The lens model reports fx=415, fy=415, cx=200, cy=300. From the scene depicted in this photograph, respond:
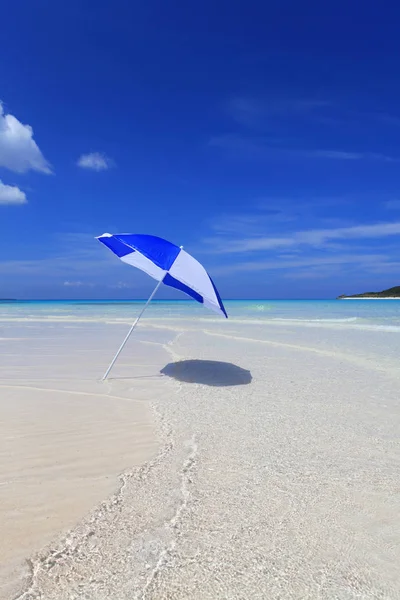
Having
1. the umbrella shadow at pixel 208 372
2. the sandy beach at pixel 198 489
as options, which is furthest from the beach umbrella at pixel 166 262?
the sandy beach at pixel 198 489

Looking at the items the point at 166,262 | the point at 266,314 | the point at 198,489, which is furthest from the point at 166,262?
the point at 266,314

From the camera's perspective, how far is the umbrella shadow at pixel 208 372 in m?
7.98

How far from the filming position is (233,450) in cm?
442

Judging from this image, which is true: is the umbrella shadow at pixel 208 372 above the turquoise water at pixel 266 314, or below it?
below

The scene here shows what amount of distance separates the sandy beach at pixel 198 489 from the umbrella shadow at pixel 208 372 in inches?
5.5

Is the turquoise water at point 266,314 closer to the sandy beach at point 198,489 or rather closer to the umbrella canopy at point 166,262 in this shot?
the umbrella canopy at point 166,262

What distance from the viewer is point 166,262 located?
23.9 ft

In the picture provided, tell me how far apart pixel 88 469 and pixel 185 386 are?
370 centimetres

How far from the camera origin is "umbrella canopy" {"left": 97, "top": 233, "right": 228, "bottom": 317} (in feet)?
23.5

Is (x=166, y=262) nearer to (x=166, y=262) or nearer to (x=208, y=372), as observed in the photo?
(x=166, y=262)

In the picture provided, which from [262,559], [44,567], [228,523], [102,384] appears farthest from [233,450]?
[102,384]

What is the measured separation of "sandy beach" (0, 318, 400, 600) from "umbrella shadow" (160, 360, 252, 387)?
14 centimetres

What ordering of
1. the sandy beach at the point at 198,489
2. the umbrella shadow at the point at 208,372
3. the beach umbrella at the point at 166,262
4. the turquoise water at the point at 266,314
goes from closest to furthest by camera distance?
the sandy beach at the point at 198,489
the beach umbrella at the point at 166,262
the umbrella shadow at the point at 208,372
the turquoise water at the point at 266,314

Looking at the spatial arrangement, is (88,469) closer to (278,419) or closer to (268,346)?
(278,419)
